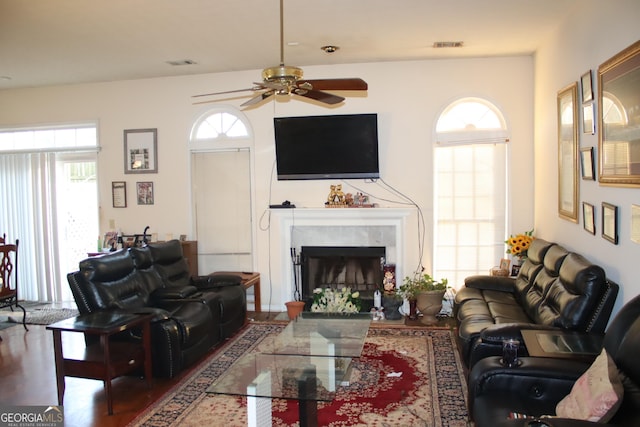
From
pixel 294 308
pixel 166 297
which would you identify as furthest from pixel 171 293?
pixel 294 308

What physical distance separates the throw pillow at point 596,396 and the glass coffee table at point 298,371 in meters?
1.22

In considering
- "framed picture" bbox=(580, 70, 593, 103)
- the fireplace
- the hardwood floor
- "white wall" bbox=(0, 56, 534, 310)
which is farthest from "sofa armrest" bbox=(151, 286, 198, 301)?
"framed picture" bbox=(580, 70, 593, 103)

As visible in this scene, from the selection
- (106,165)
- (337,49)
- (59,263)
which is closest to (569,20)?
(337,49)

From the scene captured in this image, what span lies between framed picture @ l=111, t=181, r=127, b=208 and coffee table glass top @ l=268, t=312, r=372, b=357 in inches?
137

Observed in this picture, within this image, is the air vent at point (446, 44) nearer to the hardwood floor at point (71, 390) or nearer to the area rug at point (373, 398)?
the area rug at point (373, 398)

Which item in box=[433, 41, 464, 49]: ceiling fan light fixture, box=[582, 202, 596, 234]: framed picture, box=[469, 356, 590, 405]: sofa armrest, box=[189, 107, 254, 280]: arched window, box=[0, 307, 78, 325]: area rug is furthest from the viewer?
box=[189, 107, 254, 280]: arched window

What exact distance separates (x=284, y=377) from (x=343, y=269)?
340 centimetres

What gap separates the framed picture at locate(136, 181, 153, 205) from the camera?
6.91 metres

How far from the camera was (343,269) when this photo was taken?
257 inches

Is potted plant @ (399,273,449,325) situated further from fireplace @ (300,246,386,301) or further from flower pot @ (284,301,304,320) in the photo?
flower pot @ (284,301,304,320)

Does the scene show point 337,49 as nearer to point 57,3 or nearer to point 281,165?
point 281,165

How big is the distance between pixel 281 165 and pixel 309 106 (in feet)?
2.67
